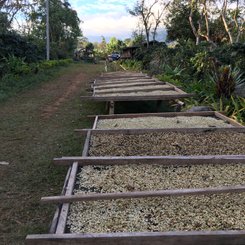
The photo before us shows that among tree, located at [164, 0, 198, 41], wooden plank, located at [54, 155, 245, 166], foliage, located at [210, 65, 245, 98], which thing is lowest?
wooden plank, located at [54, 155, 245, 166]

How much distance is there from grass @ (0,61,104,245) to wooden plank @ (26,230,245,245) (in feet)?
1.99

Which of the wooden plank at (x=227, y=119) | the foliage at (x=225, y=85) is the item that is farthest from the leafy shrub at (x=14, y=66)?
the wooden plank at (x=227, y=119)

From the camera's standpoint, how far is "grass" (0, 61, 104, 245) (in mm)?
2672

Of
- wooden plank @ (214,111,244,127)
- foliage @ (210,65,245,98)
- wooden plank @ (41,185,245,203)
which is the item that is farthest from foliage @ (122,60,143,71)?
wooden plank @ (41,185,245,203)

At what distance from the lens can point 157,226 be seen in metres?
2.11

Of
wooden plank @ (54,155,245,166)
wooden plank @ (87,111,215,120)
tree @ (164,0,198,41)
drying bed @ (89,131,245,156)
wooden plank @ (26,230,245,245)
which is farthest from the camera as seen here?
tree @ (164,0,198,41)

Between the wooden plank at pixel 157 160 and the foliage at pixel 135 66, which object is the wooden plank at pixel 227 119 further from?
the foliage at pixel 135 66

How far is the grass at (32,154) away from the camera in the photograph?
267cm

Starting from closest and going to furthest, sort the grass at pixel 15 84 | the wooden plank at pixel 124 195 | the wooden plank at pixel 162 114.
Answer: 1. the wooden plank at pixel 124 195
2. the wooden plank at pixel 162 114
3. the grass at pixel 15 84

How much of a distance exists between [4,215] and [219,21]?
887 inches

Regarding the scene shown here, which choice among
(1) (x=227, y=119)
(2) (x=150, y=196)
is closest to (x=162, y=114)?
(1) (x=227, y=119)

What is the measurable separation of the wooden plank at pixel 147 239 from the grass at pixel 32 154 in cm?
61

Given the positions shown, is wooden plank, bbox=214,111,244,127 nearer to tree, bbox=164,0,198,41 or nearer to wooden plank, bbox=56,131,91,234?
wooden plank, bbox=56,131,91,234

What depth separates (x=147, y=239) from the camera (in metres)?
1.85
